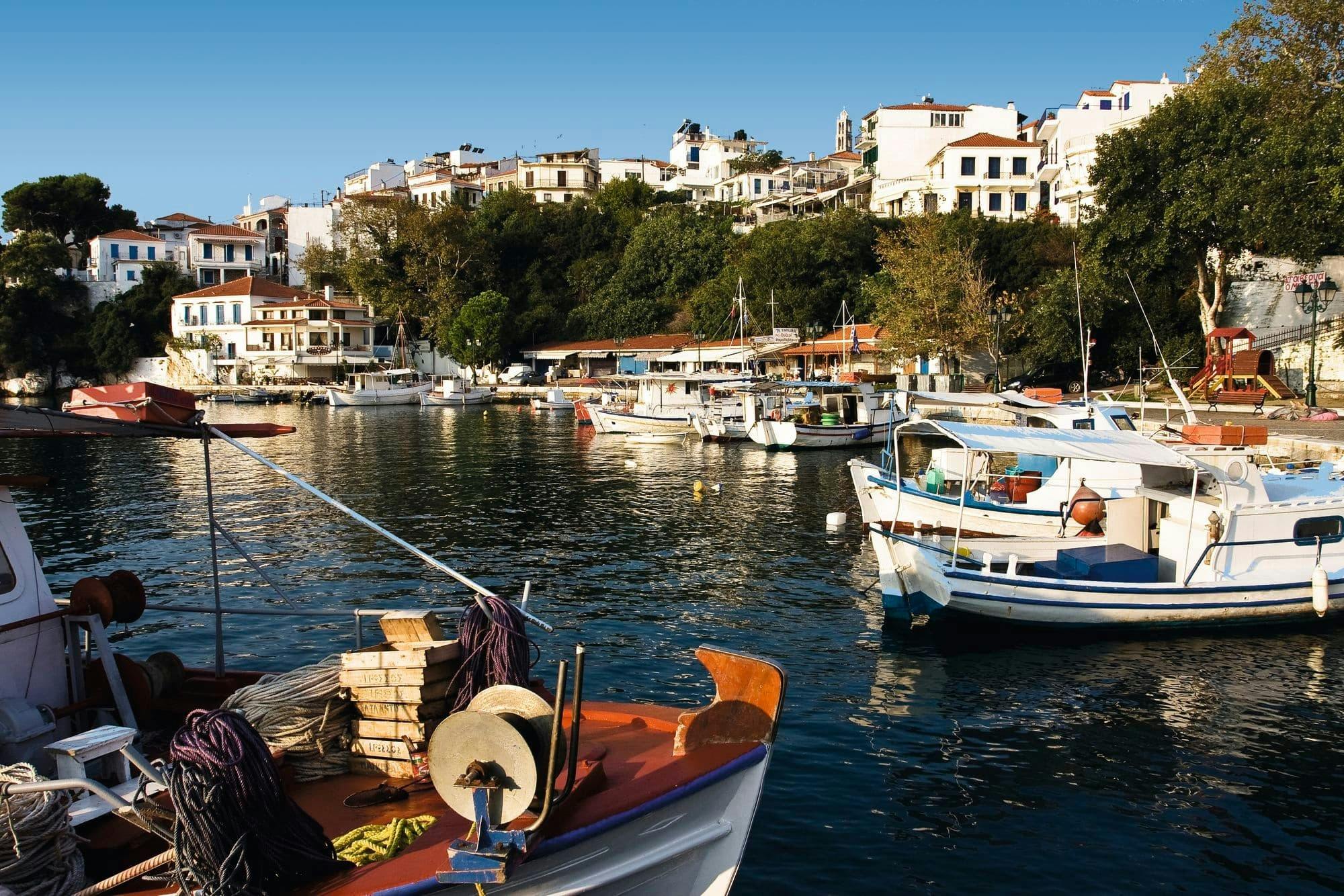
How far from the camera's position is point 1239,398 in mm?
38719

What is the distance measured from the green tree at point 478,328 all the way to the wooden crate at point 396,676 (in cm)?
7552

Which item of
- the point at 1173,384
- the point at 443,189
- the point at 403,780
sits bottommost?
the point at 403,780

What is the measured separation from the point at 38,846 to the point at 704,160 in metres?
120

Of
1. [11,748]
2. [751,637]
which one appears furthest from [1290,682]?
[11,748]

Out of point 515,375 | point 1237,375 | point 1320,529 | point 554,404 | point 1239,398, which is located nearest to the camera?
point 1320,529

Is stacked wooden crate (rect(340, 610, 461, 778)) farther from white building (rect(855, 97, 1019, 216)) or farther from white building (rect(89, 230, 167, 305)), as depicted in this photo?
white building (rect(89, 230, 167, 305))

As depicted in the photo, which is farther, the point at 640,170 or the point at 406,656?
the point at 640,170

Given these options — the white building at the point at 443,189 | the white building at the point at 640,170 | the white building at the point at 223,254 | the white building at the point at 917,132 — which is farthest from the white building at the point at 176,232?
the white building at the point at 917,132

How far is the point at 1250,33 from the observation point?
46500 mm

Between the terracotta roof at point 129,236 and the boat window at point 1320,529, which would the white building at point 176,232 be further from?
the boat window at point 1320,529

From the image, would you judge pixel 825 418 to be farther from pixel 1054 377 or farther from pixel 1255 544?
pixel 1255 544

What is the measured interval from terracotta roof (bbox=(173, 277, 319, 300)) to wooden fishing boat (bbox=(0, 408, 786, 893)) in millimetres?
88567

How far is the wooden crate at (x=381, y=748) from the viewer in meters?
7.02

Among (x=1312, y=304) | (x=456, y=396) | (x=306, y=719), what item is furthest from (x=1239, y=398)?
(x=456, y=396)
